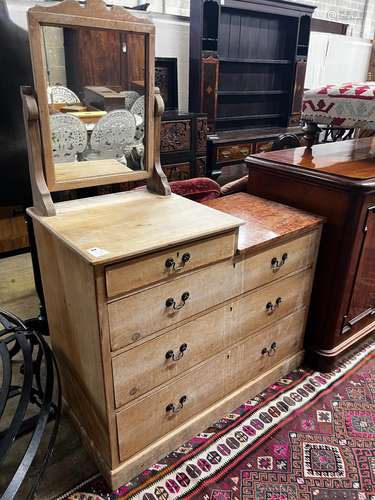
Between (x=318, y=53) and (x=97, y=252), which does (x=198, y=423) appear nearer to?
(x=97, y=252)

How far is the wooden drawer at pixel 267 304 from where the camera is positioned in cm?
148

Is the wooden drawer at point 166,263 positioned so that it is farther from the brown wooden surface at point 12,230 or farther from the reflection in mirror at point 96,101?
the brown wooden surface at point 12,230

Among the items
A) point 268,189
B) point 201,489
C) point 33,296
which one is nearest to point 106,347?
point 201,489

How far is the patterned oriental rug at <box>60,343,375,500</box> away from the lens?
52.6 inches

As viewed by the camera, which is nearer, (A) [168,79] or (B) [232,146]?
(A) [168,79]

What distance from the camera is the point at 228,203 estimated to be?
177 centimetres

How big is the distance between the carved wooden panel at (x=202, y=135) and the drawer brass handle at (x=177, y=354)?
7.77 feet

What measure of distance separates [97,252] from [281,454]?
106cm

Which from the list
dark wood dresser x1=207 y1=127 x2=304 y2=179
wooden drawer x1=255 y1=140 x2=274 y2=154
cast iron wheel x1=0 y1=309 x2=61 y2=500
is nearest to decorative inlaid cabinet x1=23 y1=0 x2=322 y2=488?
cast iron wheel x1=0 y1=309 x2=61 y2=500

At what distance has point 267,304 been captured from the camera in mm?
1570

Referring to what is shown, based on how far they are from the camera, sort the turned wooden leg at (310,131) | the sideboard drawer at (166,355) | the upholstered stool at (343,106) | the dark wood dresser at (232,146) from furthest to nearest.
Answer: the dark wood dresser at (232,146)
the turned wooden leg at (310,131)
the upholstered stool at (343,106)
the sideboard drawer at (166,355)

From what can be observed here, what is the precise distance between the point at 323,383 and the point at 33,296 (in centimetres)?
175

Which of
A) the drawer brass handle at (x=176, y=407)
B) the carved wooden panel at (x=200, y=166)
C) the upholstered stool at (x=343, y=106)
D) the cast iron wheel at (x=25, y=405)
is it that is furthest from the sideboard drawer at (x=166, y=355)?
the carved wooden panel at (x=200, y=166)

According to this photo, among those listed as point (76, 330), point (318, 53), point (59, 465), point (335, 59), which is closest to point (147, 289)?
point (76, 330)
